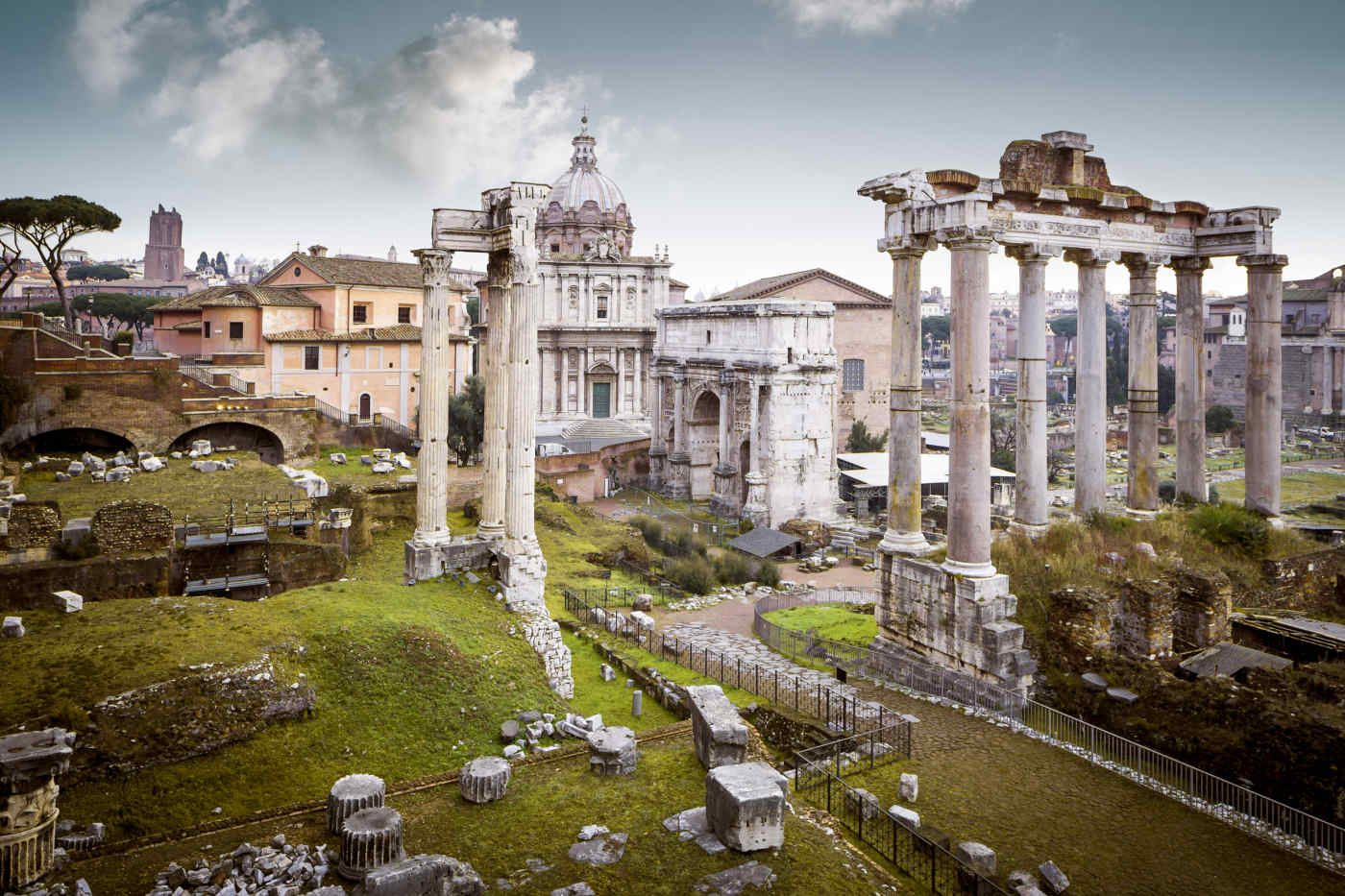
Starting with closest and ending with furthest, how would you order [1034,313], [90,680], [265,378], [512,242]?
[90,680] → [512,242] → [1034,313] → [265,378]

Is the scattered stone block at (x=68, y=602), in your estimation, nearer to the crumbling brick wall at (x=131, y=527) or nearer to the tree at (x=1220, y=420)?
the crumbling brick wall at (x=131, y=527)

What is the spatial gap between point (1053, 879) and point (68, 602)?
37.5 ft

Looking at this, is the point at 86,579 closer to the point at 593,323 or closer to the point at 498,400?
the point at 498,400

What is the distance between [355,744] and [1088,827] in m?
7.62

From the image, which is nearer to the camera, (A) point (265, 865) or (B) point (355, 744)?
(A) point (265, 865)

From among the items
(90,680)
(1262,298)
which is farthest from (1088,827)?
(1262,298)

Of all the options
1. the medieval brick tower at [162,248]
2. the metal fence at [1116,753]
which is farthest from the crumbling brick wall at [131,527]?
the medieval brick tower at [162,248]

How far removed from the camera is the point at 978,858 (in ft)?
28.1

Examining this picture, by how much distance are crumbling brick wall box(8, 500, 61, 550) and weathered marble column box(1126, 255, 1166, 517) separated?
1720 centimetres

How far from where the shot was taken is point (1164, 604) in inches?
489

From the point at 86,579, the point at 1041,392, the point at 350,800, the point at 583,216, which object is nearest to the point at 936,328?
the point at 583,216

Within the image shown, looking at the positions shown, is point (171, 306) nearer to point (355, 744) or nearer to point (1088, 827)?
point (355, 744)

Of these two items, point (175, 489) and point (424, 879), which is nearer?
point (424, 879)

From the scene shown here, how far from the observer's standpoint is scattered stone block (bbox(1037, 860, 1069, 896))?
330 inches
